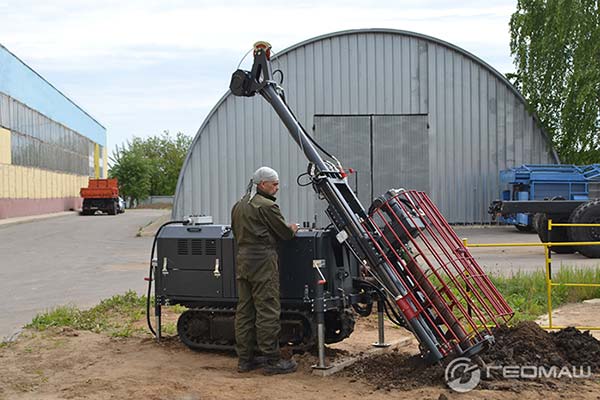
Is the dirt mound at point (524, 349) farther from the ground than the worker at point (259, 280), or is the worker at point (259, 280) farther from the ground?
the worker at point (259, 280)

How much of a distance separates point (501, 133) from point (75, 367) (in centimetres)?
2269

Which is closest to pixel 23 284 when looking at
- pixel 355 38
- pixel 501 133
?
pixel 355 38

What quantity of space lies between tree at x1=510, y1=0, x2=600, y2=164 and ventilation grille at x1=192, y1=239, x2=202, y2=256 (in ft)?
73.4

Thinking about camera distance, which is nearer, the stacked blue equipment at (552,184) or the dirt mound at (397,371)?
the dirt mound at (397,371)

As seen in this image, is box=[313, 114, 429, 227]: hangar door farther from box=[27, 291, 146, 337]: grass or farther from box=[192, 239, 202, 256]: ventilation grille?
box=[192, 239, 202, 256]: ventilation grille

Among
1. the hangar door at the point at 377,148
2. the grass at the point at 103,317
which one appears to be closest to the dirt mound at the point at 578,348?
the grass at the point at 103,317

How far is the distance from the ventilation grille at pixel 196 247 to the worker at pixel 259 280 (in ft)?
2.92

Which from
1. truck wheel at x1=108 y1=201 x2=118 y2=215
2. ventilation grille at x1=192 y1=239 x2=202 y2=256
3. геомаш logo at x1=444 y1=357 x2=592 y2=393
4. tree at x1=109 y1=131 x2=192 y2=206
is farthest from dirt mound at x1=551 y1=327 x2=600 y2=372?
tree at x1=109 y1=131 x2=192 y2=206

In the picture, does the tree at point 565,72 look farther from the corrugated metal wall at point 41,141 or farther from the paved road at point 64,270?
the corrugated metal wall at point 41,141

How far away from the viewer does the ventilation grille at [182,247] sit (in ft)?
29.1

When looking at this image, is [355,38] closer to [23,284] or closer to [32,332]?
[23,284]

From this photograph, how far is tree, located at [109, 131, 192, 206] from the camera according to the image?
260 ft

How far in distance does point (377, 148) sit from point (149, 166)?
57997mm

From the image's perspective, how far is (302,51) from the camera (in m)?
27.1
